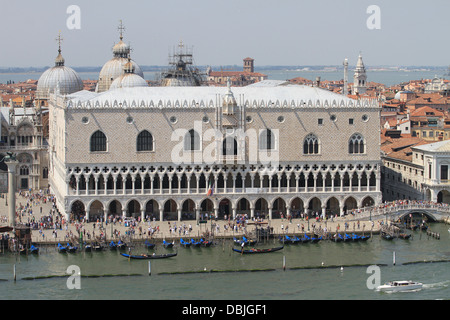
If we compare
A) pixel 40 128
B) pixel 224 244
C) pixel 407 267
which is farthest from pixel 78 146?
pixel 407 267

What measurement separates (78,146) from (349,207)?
19228 mm

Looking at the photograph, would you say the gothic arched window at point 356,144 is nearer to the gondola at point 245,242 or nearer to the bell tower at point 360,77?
the gondola at point 245,242

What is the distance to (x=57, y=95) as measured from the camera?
71.9 meters

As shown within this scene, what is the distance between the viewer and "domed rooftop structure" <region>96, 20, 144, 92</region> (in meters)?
88.8

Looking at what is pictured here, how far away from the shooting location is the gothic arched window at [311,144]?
217ft

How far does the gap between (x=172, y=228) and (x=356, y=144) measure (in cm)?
1414

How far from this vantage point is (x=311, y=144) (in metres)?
66.2

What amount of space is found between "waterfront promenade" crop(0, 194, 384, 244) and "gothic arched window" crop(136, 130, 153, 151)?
192 inches

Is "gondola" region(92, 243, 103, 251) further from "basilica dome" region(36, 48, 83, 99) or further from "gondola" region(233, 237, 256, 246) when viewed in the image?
"basilica dome" region(36, 48, 83, 99)

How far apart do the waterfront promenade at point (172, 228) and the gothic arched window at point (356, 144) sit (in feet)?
14.9

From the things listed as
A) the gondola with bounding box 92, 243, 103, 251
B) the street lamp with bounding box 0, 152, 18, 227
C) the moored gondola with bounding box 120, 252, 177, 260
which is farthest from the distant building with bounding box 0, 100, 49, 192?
the moored gondola with bounding box 120, 252, 177, 260

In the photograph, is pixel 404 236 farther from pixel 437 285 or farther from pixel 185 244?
pixel 185 244

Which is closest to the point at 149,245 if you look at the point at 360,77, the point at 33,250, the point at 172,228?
the point at 172,228

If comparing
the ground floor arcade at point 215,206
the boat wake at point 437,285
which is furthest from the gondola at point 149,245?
the boat wake at point 437,285
